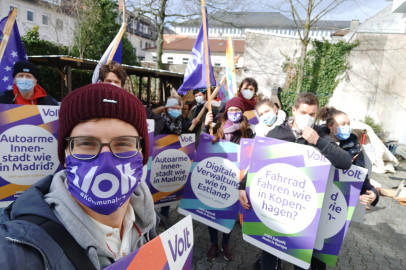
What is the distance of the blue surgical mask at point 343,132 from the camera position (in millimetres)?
3176

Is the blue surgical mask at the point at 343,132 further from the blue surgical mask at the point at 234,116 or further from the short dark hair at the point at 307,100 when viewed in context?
the blue surgical mask at the point at 234,116

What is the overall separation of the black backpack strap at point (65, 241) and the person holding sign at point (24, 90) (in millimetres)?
3009

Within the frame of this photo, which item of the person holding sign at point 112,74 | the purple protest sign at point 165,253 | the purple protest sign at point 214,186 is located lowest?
the purple protest sign at point 214,186

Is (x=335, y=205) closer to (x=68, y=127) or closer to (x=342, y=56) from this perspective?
(x=68, y=127)

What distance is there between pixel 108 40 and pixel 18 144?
20852mm

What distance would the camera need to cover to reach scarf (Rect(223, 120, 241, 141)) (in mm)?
3693

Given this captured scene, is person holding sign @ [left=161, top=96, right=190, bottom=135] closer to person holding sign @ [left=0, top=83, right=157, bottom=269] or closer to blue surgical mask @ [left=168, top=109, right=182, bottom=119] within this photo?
blue surgical mask @ [left=168, top=109, right=182, bottom=119]

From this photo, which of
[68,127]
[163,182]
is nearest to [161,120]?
[163,182]

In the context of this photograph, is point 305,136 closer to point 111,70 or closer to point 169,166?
point 169,166

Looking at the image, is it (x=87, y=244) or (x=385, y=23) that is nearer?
(x=87, y=244)

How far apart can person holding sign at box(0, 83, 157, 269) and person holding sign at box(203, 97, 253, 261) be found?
2389 millimetres

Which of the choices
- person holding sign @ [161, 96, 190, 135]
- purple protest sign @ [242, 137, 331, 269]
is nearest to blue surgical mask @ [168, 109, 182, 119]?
person holding sign @ [161, 96, 190, 135]

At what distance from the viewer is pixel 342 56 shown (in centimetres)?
1653

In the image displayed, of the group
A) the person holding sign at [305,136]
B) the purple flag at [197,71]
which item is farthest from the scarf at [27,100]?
the person holding sign at [305,136]
